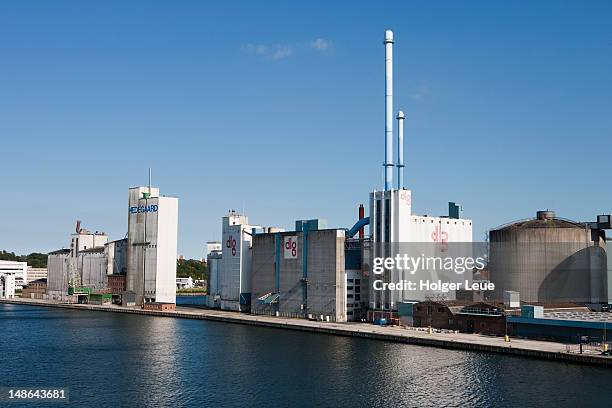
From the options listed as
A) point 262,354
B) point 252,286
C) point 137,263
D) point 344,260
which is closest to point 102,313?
point 137,263

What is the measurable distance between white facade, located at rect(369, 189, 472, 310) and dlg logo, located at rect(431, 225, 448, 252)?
0.15 m

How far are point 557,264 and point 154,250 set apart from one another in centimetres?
10087

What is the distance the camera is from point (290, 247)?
14812 cm

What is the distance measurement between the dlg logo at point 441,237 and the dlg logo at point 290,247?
93.4 feet

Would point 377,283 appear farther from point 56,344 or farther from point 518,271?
point 56,344

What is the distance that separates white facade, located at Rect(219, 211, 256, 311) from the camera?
16562cm

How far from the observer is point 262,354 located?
94.2 metres

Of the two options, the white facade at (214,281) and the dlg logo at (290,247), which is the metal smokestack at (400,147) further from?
the white facade at (214,281)

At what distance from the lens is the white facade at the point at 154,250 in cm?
18400

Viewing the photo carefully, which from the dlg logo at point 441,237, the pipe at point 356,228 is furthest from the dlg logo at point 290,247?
the dlg logo at point 441,237

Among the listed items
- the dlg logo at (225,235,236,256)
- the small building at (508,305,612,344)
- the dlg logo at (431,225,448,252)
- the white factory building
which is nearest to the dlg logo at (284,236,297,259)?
the dlg logo at (225,235,236,256)

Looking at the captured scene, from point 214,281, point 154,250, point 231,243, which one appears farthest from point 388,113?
point 154,250

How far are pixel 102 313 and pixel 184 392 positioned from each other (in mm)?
116012

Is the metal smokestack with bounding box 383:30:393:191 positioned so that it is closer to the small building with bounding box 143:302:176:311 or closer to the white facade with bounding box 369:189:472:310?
the white facade with bounding box 369:189:472:310
